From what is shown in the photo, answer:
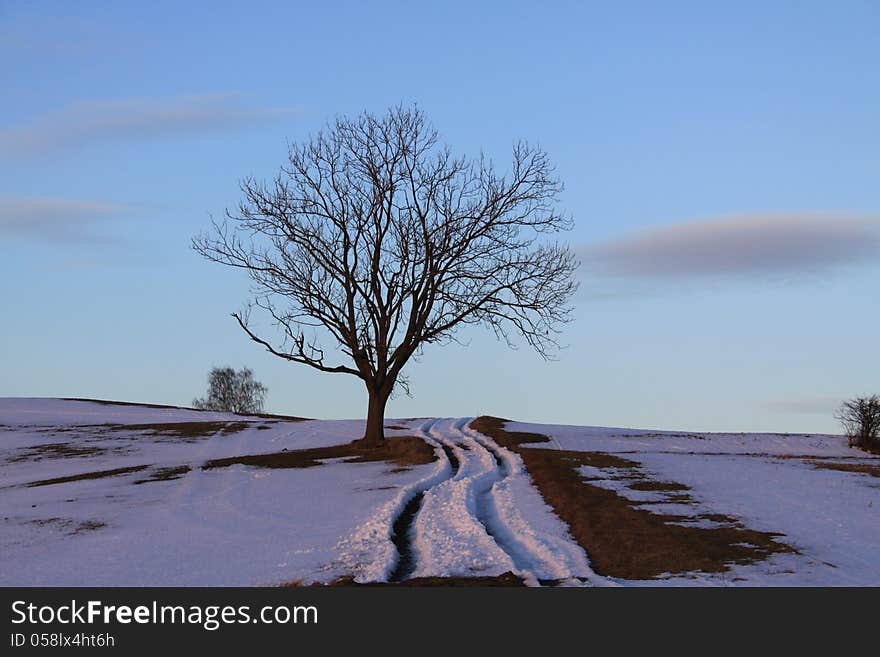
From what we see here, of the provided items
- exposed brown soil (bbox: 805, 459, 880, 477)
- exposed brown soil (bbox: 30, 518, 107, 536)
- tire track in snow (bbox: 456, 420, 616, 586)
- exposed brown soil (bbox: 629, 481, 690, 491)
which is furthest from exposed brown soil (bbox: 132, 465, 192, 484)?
exposed brown soil (bbox: 805, 459, 880, 477)

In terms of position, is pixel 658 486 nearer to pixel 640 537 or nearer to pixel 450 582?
pixel 640 537

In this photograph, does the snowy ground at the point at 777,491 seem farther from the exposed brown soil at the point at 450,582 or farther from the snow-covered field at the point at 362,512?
the exposed brown soil at the point at 450,582

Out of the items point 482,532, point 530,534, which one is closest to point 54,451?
point 482,532

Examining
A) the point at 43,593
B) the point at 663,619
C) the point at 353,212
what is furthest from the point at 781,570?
the point at 353,212

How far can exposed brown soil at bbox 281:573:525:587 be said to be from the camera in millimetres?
15641

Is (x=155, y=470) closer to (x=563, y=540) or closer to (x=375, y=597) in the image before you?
(x=563, y=540)

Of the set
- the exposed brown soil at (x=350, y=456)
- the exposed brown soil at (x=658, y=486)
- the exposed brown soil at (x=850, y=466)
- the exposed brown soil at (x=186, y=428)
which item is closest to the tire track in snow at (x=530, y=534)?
the exposed brown soil at (x=658, y=486)

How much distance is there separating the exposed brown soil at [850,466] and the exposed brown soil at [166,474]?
1093 inches

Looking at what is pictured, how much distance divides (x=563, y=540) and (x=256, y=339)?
29.6 m

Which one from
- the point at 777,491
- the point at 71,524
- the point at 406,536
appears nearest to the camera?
the point at 406,536

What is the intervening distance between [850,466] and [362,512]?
2536 cm

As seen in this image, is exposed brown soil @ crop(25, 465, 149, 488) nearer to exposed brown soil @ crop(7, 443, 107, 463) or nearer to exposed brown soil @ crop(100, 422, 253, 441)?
exposed brown soil @ crop(7, 443, 107, 463)

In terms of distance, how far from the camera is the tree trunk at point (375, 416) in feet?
150

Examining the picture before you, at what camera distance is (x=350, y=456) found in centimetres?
4269
